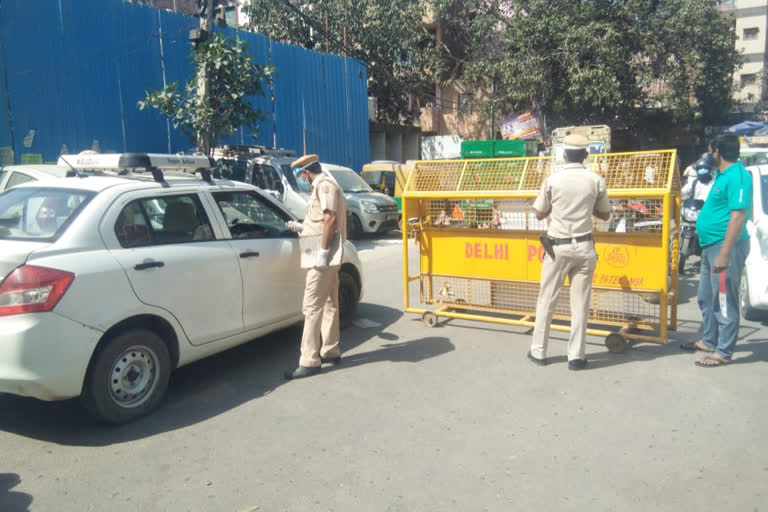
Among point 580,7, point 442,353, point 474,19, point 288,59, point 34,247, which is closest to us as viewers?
point 34,247

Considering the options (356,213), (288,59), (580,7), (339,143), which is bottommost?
(356,213)

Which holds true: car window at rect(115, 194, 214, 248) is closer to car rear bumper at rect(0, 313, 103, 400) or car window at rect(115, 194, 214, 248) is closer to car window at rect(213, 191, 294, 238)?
car window at rect(213, 191, 294, 238)

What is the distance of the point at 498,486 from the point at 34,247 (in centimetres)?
314

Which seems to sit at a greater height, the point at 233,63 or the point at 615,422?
the point at 233,63

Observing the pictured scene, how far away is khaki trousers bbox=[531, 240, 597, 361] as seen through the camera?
500 cm

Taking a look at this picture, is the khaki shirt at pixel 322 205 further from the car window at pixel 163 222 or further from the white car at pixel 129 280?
the car window at pixel 163 222

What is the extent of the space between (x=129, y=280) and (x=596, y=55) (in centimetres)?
2089

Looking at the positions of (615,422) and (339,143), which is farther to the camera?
(339,143)

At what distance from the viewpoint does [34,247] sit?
3826mm

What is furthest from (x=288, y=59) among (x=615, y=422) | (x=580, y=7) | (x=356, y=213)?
(x=615, y=422)

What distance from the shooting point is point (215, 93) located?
11.4 metres

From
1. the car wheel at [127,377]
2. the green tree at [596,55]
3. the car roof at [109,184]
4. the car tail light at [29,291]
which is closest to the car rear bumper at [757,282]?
the car roof at [109,184]

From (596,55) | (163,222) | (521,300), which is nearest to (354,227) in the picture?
(521,300)

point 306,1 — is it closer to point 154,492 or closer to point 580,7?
point 580,7
